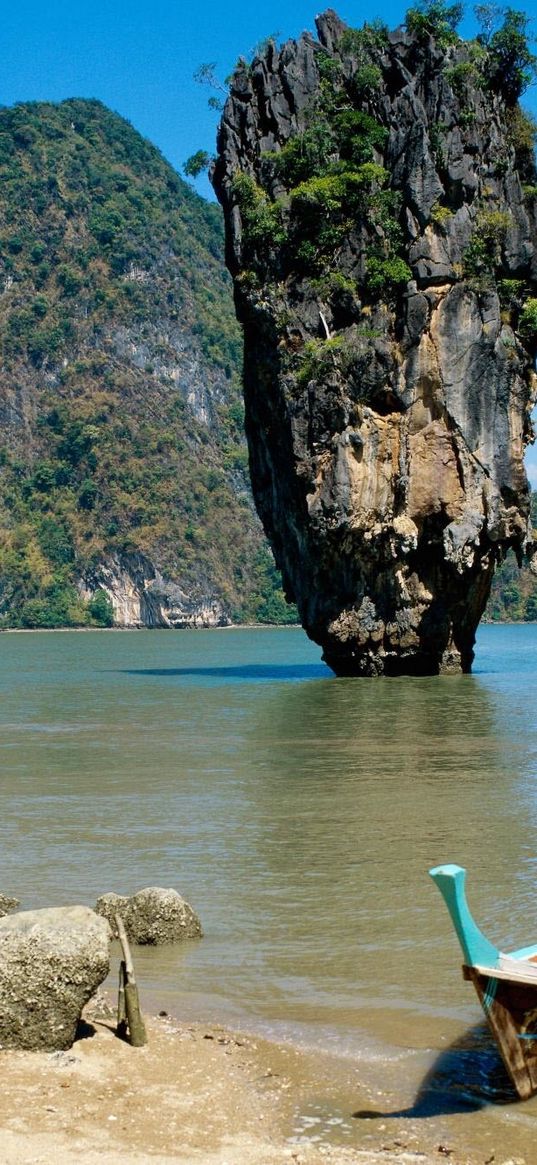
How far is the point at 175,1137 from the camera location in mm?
5840

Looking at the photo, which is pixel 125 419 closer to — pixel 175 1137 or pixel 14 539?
pixel 14 539

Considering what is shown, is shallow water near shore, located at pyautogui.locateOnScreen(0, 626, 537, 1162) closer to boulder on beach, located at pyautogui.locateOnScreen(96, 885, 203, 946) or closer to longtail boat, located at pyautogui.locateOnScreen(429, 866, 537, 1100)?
boulder on beach, located at pyautogui.locateOnScreen(96, 885, 203, 946)

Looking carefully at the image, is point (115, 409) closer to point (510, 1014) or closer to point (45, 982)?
point (45, 982)

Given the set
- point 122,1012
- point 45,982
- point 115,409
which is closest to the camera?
point 45,982

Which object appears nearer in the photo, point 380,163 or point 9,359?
point 380,163

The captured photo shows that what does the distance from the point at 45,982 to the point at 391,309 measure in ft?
93.5

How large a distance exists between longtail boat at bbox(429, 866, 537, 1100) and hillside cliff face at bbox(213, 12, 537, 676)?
87.7 ft

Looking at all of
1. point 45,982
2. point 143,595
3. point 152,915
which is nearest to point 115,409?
point 143,595

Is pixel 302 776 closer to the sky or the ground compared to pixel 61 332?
closer to the ground

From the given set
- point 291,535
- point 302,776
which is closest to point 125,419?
point 291,535

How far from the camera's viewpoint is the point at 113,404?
128875 millimetres

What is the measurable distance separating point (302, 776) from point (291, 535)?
65.4 feet

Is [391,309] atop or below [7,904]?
atop

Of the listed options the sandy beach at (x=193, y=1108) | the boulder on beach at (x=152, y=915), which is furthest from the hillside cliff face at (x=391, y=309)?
the sandy beach at (x=193, y=1108)
